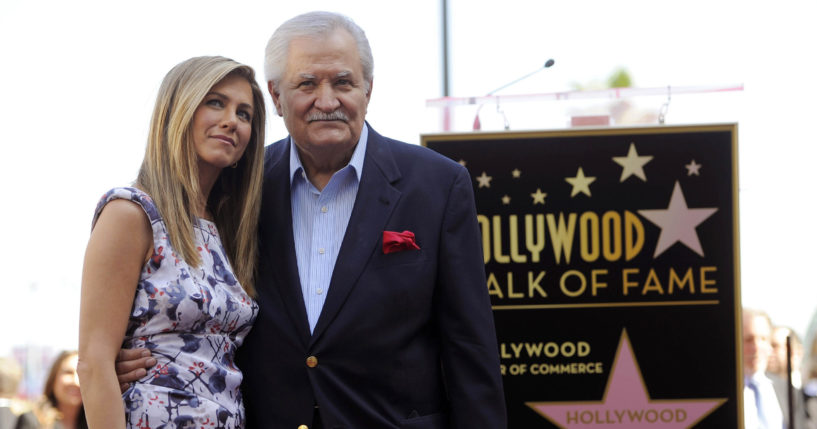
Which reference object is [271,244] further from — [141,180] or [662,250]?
[662,250]

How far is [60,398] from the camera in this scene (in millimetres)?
Result: 3928

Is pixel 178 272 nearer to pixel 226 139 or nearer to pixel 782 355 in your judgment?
pixel 226 139

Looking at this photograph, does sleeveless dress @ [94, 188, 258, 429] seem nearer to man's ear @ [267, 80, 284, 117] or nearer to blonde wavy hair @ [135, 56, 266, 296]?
blonde wavy hair @ [135, 56, 266, 296]

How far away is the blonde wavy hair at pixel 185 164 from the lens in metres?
1.76

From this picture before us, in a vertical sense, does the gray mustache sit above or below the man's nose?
below

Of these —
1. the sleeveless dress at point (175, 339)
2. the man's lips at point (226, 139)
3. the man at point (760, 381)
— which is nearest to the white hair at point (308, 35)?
the man's lips at point (226, 139)

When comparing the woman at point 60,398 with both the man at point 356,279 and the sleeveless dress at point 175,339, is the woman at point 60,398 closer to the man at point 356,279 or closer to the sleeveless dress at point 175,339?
the man at point 356,279

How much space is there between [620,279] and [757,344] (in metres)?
1.91

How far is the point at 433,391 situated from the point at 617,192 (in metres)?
0.93

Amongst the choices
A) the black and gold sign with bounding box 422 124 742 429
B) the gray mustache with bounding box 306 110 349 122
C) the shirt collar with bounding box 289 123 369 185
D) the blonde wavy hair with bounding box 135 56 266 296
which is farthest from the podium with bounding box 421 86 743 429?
the blonde wavy hair with bounding box 135 56 266 296

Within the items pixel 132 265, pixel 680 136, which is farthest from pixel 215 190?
pixel 680 136

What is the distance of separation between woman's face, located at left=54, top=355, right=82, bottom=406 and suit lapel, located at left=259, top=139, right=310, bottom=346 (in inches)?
89.4

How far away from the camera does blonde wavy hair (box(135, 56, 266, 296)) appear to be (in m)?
1.76

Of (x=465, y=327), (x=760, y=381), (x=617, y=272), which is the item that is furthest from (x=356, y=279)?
(x=760, y=381)
